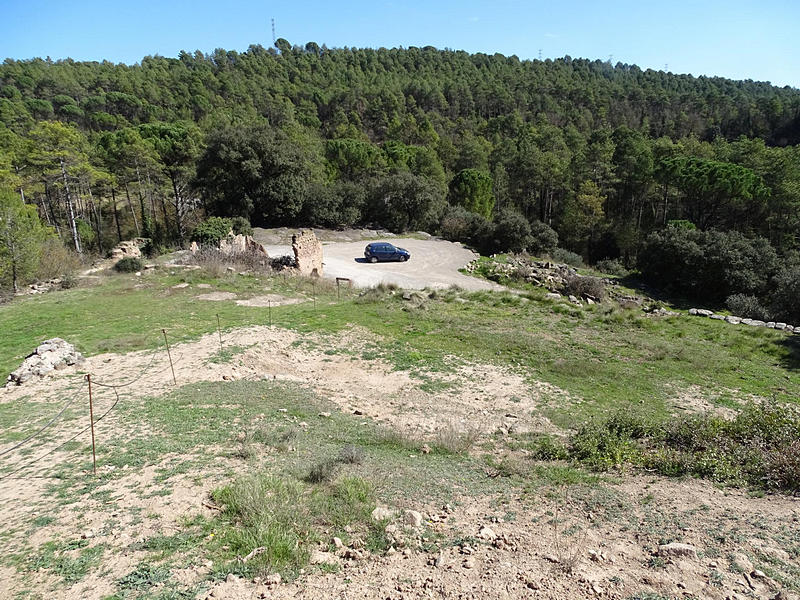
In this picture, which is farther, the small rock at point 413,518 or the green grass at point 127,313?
the green grass at point 127,313

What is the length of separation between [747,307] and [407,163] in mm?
42389

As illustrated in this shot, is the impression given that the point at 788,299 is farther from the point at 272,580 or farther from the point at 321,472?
the point at 272,580

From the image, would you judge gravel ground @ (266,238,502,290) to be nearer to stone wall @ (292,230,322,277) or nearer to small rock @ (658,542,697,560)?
stone wall @ (292,230,322,277)

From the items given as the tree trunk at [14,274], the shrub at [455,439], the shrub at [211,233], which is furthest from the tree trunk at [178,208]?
the shrub at [455,439]

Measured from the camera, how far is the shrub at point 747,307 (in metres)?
21.7

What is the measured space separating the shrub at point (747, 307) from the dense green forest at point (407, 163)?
8.45 feet

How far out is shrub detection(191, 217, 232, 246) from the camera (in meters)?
27.7

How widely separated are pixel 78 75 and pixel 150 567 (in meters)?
110

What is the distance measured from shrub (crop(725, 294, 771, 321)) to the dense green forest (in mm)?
2576

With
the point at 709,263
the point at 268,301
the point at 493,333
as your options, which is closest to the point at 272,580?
the point at 493,333

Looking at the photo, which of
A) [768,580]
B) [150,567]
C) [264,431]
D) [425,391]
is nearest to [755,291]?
[425,391]

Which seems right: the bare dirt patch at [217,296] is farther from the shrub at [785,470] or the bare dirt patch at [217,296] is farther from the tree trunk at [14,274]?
the shrub at [785,470]

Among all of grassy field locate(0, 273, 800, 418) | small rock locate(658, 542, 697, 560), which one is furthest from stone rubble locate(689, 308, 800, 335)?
small rock locate(658, 542, 697, 560)

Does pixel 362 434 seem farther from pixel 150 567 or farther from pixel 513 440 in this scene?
pixel 150 567
